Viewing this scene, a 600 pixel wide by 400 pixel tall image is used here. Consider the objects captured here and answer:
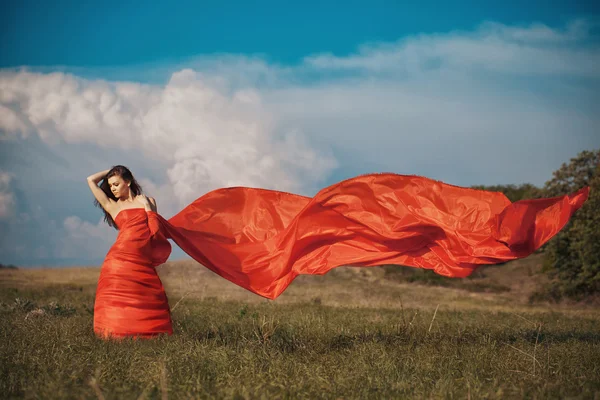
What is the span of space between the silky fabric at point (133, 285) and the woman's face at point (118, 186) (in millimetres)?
395

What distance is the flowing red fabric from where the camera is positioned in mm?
Result: 9008

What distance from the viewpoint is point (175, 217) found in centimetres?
997

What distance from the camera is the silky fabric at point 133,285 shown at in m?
9.12

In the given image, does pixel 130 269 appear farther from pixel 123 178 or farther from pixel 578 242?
pixel 578 242

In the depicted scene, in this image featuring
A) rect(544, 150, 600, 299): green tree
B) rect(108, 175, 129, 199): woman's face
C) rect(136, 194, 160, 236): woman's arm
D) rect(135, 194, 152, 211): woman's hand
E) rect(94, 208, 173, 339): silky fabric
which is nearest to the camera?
rect(94, 208, 173, 339): silky fabric

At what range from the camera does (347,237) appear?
955 centimetres

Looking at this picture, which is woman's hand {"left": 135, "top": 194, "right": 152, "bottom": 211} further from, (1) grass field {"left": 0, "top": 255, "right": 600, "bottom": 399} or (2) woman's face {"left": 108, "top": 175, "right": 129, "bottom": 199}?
(1) grass field {"left": 0, "top": 255, "right": 600, "bottom": 399}

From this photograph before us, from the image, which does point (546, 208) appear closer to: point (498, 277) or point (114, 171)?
point (114, 171)

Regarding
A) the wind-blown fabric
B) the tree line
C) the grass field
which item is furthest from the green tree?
the wind-blown fabric

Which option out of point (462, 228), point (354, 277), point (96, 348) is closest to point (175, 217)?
point (96, 348)

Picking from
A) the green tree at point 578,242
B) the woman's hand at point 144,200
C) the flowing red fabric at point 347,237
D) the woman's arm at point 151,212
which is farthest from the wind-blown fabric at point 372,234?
the green tree at point 578,242

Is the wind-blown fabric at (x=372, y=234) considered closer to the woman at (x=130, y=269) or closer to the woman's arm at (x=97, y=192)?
the woman at (x=130, y=269)

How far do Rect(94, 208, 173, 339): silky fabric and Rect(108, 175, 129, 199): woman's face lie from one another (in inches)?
15.5

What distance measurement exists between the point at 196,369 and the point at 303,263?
310 cm
